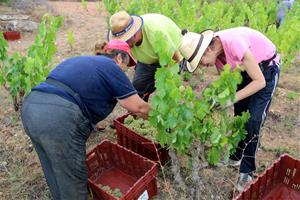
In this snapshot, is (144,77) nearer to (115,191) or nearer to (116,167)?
(116,167)

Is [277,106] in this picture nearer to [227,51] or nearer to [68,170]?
[227,51]

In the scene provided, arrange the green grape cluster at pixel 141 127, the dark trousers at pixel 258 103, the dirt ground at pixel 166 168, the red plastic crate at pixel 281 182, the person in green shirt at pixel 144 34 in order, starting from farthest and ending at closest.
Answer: the green grape cluster at pixel 141 127, the dirt ground at pixel 166 168, the person in green shirt at pixel 144 34, the red plastic crate at pixel 281 182, the dark trousers at pixel 258 103

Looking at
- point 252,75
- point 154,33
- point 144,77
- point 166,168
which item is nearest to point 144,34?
point 154,33

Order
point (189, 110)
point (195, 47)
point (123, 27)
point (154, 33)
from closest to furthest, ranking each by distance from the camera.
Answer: point (189, 110)
point (195, 47)
point (123, 27)
point (154, 33)

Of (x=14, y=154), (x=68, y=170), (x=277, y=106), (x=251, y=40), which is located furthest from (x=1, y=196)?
(x=277, y=106)

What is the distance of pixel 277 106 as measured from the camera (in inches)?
186

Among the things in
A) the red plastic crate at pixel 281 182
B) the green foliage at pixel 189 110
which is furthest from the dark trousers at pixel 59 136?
the red plastic crate at pixel 281 182

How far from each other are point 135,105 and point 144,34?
3.27 ft

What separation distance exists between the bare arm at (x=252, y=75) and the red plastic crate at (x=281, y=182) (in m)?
0.73

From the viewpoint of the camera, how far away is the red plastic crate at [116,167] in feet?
10.3

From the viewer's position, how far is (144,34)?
332 centimetres

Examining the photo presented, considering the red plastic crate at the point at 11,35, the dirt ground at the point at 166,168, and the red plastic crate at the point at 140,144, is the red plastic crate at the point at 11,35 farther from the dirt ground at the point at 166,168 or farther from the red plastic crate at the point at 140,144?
the red plastic crate at the point at 140,144

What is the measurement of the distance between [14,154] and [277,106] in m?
3.34

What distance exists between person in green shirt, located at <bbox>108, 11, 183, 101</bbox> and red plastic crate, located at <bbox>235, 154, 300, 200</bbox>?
4.23ft
